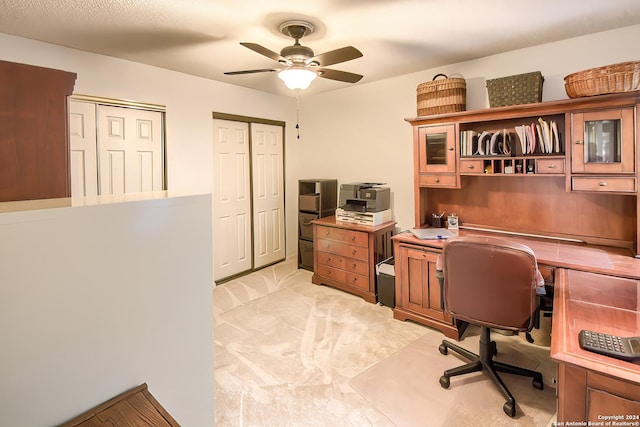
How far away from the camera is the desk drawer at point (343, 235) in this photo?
143 inches

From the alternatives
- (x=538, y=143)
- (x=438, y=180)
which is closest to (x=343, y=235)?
(x=438, y=180)

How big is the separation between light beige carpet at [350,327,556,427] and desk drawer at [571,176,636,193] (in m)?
1.26

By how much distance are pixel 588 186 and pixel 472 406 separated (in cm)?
169

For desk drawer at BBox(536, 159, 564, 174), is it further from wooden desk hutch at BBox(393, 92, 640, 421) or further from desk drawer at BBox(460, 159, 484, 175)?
desk drawer at BBox(460, 159, 484, 175)

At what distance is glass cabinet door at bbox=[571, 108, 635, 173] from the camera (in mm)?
2266

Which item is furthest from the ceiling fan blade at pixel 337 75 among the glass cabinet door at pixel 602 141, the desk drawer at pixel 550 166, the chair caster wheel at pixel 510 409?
the chair caster wheel at pixel 510 409

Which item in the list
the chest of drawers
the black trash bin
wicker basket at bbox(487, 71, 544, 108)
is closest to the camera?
wicker basket at bbox(487, 71, 544, 108)

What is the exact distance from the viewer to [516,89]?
2758 mm

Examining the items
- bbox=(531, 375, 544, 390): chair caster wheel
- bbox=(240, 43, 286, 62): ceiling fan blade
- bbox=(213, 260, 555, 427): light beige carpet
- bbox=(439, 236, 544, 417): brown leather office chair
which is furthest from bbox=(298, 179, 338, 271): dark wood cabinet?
bbox=(531, 375, 544, 390): chair caster wheel

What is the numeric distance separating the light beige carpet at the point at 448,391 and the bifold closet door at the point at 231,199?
8.08 ft

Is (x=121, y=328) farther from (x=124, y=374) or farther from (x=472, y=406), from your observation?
(x=472, y=406)

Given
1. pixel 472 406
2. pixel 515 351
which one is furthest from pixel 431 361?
pixel 515 351

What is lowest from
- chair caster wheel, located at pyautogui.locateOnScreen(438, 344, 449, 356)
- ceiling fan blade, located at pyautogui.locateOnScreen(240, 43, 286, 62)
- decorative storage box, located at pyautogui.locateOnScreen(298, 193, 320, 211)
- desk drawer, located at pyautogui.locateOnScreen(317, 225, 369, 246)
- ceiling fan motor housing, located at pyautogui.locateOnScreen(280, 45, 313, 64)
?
chair caster wheel, located at pyautogui.locateOnScreen(438, 344, 449, 356)

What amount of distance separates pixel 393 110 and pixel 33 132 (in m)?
3.34
